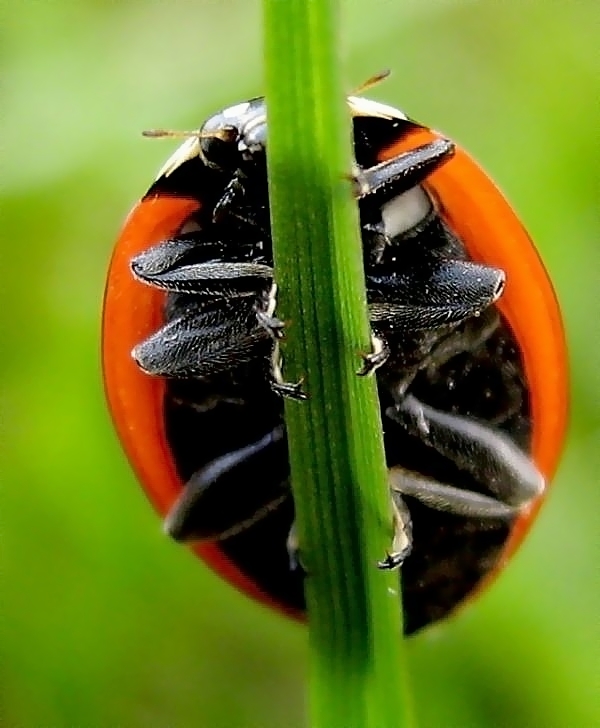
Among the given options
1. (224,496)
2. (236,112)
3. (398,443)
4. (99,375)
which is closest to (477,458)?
(398,443)

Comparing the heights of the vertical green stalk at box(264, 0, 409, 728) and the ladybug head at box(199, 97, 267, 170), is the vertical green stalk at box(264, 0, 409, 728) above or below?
below

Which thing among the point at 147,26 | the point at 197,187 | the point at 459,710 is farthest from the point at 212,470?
the point at 147,26

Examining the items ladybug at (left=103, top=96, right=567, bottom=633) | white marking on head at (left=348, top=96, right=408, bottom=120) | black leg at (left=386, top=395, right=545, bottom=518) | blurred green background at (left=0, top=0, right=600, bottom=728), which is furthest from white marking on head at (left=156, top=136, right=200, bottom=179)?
blurred green background at (left=0, top=0, right=600, bottom=728)

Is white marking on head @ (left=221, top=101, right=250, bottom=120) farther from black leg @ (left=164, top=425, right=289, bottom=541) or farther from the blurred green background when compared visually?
the blurred green background

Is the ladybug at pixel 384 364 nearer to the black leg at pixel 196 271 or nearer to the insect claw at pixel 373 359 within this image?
the black leg at pixel 196 271

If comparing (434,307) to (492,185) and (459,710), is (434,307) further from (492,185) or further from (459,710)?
(459,710)
